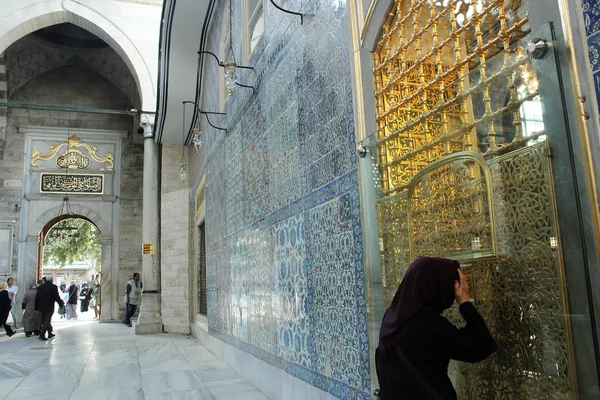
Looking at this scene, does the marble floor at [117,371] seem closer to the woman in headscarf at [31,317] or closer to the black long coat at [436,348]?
the woman in headscarf at [31,317]

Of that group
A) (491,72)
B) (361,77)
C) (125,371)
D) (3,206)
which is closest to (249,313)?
(125,371)

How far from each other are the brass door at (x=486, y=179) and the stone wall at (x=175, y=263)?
24.6 feet

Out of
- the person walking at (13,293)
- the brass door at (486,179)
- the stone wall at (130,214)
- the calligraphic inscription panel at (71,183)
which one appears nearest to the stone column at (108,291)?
the stone wall at (130,214)

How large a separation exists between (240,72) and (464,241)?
3686 millimetres

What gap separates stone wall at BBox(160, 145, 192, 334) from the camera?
896 cm

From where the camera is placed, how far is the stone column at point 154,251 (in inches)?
362

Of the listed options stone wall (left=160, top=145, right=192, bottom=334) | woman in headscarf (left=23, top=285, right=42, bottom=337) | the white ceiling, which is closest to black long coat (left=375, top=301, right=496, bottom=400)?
the white ceiling

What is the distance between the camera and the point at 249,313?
14.1ft

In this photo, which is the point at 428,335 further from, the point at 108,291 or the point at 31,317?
the point at 108,291

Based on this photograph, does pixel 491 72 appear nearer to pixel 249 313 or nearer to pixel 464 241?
pixel 464 241

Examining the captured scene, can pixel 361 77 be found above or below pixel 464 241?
above

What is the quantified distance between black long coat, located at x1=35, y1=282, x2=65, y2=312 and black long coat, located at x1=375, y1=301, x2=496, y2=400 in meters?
8.31

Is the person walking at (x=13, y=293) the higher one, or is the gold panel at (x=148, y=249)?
the gold panel at (x=148, y=249)

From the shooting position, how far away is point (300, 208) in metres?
3.05
